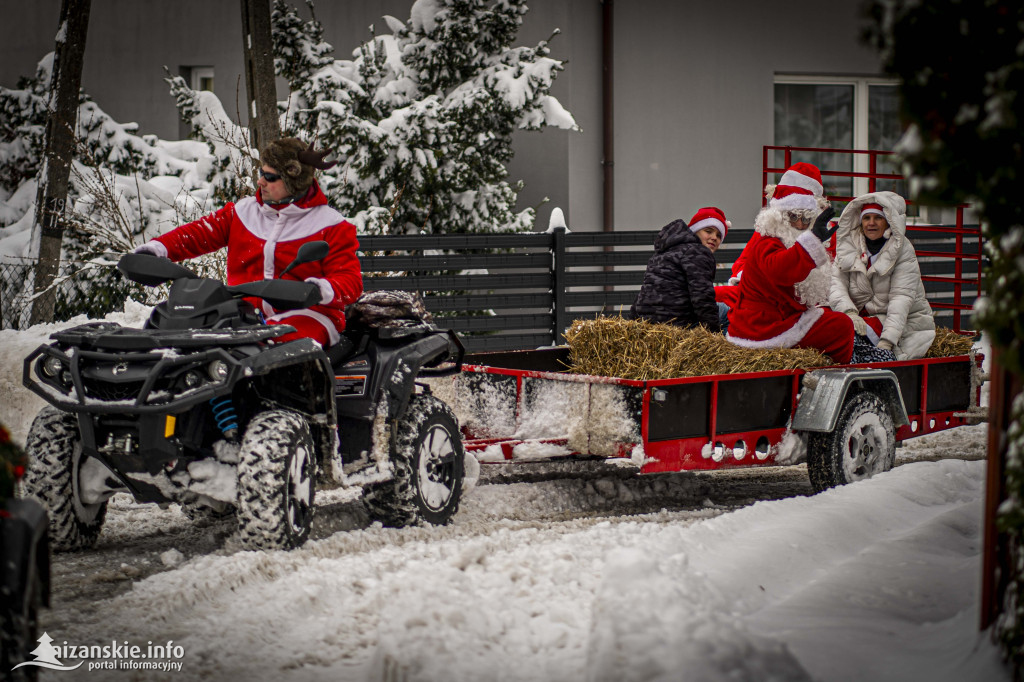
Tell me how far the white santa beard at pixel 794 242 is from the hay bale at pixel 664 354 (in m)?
0.33

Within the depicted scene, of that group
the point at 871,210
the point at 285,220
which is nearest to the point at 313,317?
the point at 285,220

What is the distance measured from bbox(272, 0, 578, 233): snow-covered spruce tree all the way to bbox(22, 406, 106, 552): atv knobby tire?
279 inches

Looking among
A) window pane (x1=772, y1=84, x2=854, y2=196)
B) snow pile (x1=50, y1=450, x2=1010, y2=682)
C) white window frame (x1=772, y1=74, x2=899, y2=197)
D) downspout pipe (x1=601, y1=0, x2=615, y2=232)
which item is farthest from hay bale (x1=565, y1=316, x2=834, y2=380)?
white window frame (x1=772, y1=74, x2=899, y2=197)

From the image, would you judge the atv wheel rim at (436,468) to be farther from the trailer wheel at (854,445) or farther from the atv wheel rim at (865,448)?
the atv wheel rim at (865,448)

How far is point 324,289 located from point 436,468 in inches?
46.4

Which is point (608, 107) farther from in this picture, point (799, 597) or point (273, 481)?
point (799, 597)

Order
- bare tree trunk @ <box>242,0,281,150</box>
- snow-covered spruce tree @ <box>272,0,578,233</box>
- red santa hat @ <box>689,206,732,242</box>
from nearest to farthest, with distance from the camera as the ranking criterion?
red santa hat @ <box>689,206,732,242</box>, bare tree trunk @ <box>242,0,281,150</box>, snow-covered spruce tree @ <box>272,0,578,233</box>

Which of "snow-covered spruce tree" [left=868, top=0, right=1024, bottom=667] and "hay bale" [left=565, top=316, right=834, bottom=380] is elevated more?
"snow-covered spruce tree" [left=868, top=0, right=1024, bottom=667]

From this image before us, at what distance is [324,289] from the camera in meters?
4.90

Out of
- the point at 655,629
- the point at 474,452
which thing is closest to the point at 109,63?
the point at 474,452

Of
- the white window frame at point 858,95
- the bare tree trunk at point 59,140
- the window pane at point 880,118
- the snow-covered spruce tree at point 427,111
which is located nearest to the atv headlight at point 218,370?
the snow-covered spruce tree at point 427,111

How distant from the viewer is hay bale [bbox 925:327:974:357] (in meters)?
7.67

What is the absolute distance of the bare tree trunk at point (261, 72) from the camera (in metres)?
10.7

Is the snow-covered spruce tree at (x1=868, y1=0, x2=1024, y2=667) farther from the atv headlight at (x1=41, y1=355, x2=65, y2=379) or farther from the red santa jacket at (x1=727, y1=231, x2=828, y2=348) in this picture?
the red santa jacket at (x1=727, y1=231, x2=828, y2=348)
